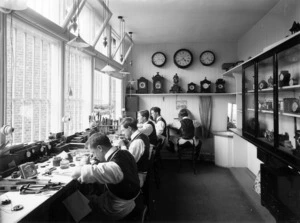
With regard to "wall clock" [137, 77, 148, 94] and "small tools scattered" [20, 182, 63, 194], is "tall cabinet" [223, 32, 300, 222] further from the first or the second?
"wall clock" [137, 77, 148, 94]

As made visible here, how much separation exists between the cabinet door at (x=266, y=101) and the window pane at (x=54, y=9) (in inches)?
110

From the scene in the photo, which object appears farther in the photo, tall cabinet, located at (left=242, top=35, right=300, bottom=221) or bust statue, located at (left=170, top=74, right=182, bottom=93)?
bust statue, located at (left=170, top=74, right=182, bottom=93)

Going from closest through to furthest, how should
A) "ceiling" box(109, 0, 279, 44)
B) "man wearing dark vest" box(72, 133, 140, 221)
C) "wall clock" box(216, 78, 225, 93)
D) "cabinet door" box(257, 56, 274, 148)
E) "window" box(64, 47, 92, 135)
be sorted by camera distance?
"man wearing dark vest" box(72, 133, 140, 221) → "cabinet door" box(257, 56, 274, 148) → "window" box(64, 47, 92, 135) → "ceiling" box(109, 0, 279, 44) → "wall clock" box(216, 78, 225, 93)

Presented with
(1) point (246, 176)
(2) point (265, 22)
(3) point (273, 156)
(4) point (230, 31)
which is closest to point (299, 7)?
(2) point (265, 22)

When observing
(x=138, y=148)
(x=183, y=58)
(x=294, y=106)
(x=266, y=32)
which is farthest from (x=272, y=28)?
(x=138, y=148)

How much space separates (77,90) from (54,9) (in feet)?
4.66

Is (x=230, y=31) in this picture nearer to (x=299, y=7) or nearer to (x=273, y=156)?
(x=299, y=7)

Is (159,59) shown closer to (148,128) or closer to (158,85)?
(158,85)

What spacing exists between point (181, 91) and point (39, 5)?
190 inches

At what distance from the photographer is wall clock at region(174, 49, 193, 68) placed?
7.64 metres

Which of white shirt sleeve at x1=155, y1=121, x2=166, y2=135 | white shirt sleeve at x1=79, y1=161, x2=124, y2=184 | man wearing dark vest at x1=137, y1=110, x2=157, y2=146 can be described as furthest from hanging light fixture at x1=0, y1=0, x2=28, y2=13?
white shirt sleeve at x1=155, y1=121, x2=166, y2=135

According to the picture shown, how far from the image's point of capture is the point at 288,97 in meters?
3.33

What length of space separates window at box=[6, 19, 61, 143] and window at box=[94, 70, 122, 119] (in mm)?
1288

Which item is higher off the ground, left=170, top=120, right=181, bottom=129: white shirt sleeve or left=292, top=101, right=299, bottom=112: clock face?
left=292, top=101, right=299, bottom=112: clock face
